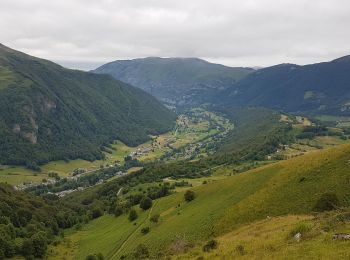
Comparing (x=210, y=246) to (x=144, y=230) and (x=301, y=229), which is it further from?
(x=144, y=230)

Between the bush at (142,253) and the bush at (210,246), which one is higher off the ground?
the bush at (210,246)

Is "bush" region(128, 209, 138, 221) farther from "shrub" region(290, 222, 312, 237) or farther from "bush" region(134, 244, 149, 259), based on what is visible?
"shrub" region(290, 222, 312, 237)

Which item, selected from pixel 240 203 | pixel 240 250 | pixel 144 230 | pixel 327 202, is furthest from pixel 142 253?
pixel 327 202

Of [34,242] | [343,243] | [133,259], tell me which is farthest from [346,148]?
[34,242]

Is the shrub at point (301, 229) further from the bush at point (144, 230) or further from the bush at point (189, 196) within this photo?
the bush at point (189, 196)

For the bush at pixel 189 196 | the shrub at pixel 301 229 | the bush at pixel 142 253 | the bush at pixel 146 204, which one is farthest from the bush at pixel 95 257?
the shrub at pixel 301 229

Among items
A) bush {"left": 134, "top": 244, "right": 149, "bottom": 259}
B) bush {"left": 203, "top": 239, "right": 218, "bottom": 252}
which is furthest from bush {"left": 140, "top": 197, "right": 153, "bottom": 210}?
bush {"left": 203, "top": 239, "right": 218, "bottom": 252}
